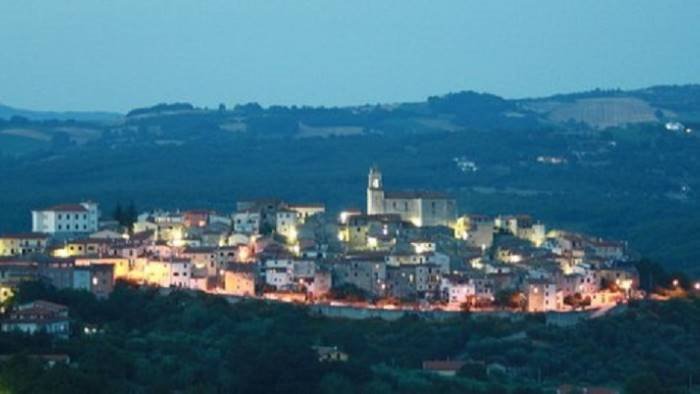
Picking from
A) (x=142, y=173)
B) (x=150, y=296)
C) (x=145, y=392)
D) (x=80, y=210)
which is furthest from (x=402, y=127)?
(x=145, y=392)

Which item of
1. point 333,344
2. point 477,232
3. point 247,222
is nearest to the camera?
point 333,344

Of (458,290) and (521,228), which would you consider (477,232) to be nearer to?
(521,228)

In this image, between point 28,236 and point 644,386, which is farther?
point 28,236

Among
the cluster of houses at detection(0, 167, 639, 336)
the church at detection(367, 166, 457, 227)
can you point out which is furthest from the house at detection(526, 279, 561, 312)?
the church at detection(367, 166, 457, 227)

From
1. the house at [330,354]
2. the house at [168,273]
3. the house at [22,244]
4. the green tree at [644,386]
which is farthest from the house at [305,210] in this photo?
the green tree at [644,386]

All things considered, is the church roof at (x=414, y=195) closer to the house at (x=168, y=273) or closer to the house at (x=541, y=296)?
the house at (x=541, y=296)

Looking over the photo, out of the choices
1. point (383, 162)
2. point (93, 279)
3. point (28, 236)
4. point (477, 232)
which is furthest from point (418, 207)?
point (383, 162)
